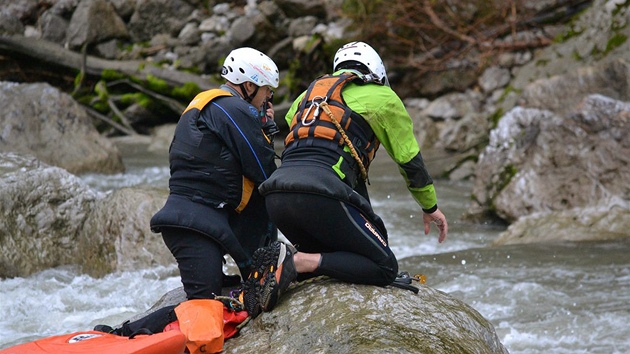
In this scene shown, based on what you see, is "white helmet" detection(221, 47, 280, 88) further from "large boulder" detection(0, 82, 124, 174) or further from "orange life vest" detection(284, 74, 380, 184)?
"large boulder" detection(0, 82, 124, 174)

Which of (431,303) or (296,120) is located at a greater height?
(296,120)

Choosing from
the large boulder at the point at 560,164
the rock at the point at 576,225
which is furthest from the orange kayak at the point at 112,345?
the large boulder at the point at 560,164

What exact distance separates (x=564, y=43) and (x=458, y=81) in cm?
378

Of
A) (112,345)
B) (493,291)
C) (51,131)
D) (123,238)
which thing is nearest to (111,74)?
(51,131)

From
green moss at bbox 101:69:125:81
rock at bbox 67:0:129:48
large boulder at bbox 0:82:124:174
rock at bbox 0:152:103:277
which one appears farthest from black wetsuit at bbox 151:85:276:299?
rock at bbox 67:0:129:48

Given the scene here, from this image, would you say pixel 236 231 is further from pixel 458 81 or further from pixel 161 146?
pixel 458 81

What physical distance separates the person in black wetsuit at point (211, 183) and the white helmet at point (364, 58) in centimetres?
56

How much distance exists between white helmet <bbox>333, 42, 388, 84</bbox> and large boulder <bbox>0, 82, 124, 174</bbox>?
7.25m

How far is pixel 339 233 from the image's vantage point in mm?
3988

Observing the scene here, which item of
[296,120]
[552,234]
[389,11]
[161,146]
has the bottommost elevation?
[161,146]

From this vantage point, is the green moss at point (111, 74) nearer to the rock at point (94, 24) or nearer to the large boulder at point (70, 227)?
the rock at point (94, 24)

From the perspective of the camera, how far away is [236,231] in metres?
4.55

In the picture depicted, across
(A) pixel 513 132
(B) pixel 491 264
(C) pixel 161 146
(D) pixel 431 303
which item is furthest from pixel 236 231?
(C) pixel 161 146

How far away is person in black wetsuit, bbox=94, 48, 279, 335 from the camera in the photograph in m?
4.24
